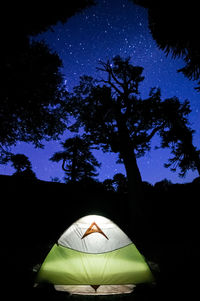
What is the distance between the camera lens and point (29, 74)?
370 inches

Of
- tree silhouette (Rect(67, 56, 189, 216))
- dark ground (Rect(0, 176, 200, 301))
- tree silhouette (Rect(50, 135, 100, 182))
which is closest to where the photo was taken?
dark ground (Rect(0, 176, 200, 301))

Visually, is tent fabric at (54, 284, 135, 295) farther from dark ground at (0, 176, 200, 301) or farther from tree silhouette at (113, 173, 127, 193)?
tree silhouette at (113, 173, 127, 193)

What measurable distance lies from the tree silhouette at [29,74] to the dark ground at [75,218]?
4.55 m

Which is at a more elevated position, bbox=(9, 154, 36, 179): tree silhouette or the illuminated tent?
bbox=(9, 154, 36, 179): tree silhouette

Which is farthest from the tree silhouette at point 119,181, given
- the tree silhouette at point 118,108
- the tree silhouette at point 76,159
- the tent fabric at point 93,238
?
the tent fabric at point 93,238

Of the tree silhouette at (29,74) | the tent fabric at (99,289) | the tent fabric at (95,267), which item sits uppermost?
the tree silhouette at (29,74)

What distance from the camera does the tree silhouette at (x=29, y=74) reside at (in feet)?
16.4

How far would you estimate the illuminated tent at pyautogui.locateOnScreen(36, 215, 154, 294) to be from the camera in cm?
374

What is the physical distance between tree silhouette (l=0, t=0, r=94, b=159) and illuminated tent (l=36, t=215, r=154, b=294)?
20.8ft

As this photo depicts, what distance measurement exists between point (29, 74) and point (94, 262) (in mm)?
9949

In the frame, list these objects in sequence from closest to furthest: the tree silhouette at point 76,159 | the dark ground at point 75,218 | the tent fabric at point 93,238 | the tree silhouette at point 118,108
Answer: the dark ground at point 75,218, the tent fabric at point 93,238, the tree silhouette at point 118,108, the tree silhouette at point 76,159

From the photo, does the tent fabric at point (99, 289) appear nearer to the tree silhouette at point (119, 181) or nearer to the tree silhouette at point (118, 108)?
the tree silhouette at point (118, 108)

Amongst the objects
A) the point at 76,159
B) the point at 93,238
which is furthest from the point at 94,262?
the point at 76,159

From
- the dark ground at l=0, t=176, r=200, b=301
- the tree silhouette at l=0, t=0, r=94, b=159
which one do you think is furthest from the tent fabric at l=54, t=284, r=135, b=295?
the tree silhouette at l=0, t=0, r=94, b=159
